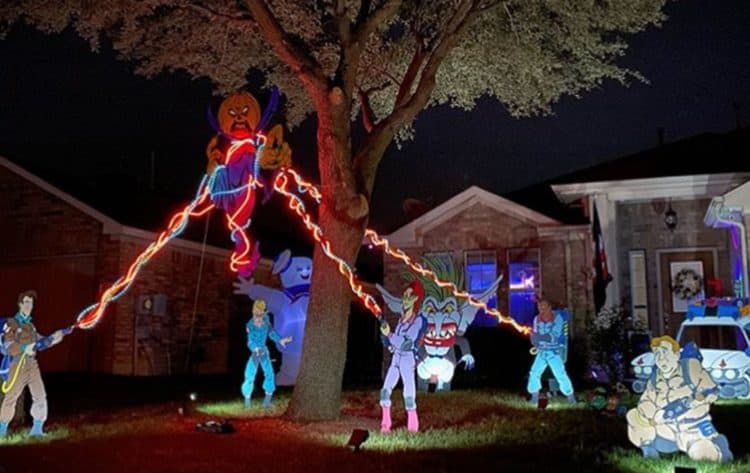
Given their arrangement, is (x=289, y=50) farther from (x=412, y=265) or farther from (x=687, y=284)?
(x=687, y=284)

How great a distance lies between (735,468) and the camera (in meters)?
7.34

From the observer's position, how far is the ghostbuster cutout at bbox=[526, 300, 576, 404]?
41.5ft

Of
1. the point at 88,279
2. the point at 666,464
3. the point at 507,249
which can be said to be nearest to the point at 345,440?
the point at 666,464

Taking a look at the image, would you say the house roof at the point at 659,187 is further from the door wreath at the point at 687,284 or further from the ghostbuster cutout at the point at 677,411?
the ghostbuster cutout at the point at 677,411

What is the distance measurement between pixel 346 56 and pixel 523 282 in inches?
337

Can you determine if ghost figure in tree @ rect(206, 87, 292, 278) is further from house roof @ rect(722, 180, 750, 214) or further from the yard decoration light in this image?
house roof @ rect(722, 180, 750, 214)

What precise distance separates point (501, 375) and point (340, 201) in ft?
25.5

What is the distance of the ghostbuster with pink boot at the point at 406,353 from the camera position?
33.0 feet

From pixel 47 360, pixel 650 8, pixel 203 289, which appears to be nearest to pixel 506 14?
pixel 650 8

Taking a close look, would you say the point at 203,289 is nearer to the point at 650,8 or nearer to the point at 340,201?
the point at 340,201

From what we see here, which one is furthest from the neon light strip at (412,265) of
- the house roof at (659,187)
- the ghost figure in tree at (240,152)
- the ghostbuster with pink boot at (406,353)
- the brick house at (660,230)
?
the house roof at (659,187)

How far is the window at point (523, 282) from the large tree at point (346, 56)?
4119 millimetres

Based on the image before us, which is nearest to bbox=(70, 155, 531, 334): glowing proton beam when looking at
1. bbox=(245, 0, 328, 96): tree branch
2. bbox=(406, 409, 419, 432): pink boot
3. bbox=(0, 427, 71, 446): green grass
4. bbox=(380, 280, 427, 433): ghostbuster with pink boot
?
bbox=(380, 280, 427, 433): ghostbuster with pink boot

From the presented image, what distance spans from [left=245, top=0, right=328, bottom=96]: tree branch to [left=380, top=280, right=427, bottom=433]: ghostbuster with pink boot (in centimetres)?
333
